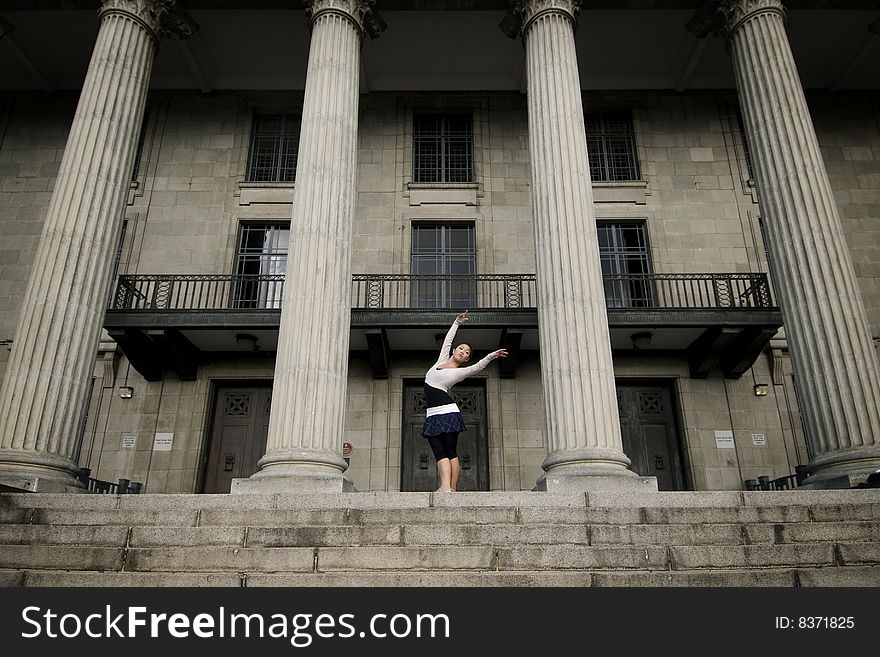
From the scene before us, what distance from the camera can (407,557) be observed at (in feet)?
19.0

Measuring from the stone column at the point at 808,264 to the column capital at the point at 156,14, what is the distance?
36.0ft

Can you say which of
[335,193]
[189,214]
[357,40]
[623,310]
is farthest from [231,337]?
[623,310]

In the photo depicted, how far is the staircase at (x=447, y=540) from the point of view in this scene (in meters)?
5.45

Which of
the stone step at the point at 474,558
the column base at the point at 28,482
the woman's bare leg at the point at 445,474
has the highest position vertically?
the column base at the point at 28,482

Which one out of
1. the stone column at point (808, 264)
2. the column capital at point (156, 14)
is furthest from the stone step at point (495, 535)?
the column capital at point (156, 14)

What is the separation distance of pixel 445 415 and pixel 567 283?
3.30 metres

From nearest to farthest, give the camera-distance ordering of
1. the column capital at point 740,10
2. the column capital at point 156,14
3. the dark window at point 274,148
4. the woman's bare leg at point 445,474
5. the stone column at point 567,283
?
the woman's bare leg at point 445,474 → the stone column at point 567,283 → the column capital at point 740,10 → the column capital at point 156,14 → the dark window at point 274,148

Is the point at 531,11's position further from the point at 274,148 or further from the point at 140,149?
the point at 140,149

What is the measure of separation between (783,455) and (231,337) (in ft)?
40.0

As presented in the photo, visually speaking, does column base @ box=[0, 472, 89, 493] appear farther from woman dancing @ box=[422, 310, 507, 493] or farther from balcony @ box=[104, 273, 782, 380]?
woman dancing @ box=[422, 310, 507, 493]

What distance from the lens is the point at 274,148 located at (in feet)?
55.7

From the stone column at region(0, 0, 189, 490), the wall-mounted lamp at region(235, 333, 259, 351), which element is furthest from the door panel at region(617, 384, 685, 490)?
the stone column at region(0, 0, 189, 490)

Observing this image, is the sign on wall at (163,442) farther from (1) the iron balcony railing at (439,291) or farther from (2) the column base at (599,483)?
(2) the column base at (599,483)
